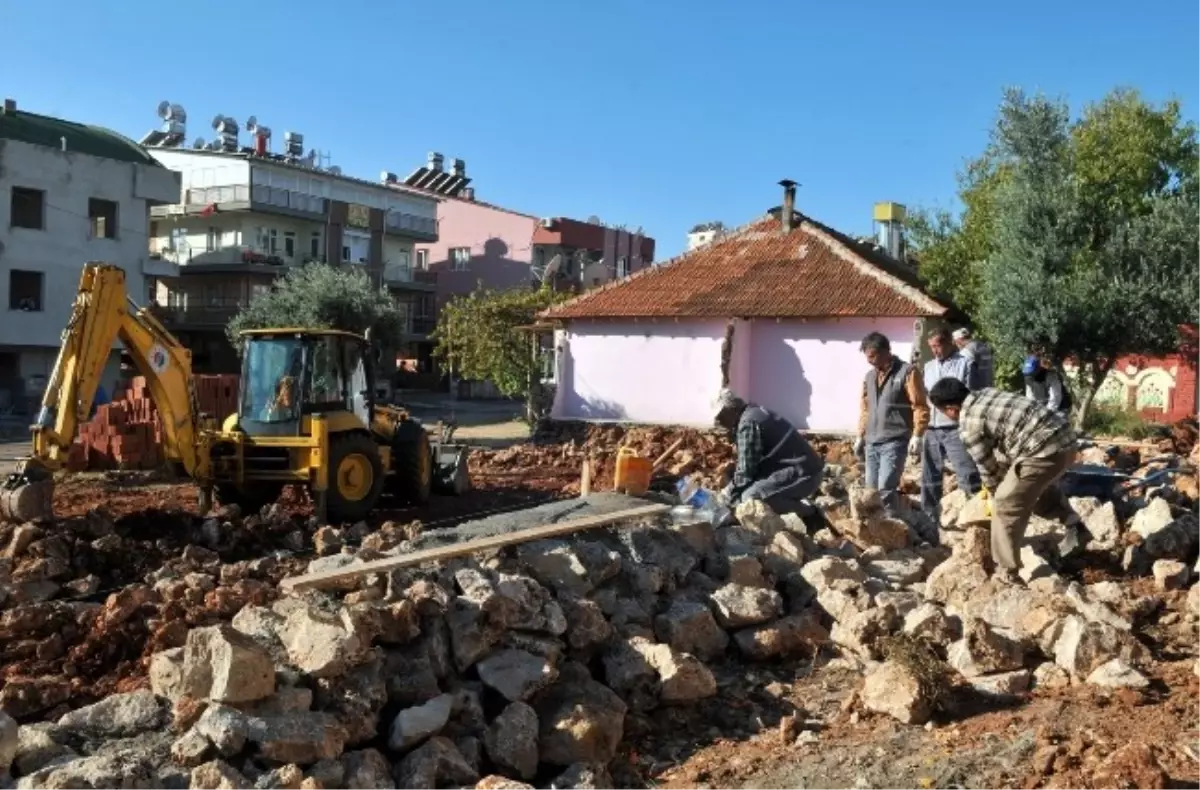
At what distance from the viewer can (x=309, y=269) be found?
34219 mm

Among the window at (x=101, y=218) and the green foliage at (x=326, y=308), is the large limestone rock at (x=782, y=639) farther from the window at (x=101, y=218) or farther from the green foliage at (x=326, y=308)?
the window at (x=101, y=218)

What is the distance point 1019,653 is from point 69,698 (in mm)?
4537

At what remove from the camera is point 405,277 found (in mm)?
45156

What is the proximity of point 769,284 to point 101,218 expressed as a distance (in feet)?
65.0

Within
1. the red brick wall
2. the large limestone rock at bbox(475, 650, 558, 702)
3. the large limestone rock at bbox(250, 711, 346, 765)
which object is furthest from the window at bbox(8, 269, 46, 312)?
the large limestone rock at bbox(250, 711, 346, 765)

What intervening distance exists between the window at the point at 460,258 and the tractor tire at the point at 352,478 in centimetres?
3826

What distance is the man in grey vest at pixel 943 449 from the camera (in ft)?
28.0

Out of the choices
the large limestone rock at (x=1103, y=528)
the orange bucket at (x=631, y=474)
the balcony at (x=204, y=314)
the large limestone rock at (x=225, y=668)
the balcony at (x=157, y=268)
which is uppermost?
the balcony at (x=157, y=268)

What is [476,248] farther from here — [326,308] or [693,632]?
[693,632]

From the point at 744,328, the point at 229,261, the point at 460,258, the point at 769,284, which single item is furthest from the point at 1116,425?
the point at 460,258

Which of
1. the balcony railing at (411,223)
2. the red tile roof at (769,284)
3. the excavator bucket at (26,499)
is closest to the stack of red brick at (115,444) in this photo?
the excavator bucket at (26,499)

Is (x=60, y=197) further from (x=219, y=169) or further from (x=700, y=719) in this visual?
(x=700, y=719)

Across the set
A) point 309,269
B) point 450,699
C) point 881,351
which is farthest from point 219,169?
point 450,699

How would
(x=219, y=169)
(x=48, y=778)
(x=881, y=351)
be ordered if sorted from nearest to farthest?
(x=48, y=778) < (x=881, y=351) < (x=219, y=169)
